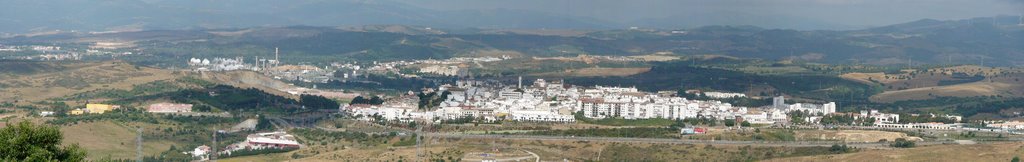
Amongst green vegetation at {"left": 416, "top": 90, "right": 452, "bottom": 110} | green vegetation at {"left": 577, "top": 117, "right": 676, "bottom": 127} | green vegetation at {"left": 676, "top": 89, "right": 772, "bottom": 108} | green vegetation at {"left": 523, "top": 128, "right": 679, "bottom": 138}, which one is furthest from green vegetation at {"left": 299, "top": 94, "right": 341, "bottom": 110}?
green vegetation at {"left": 676, "top": 89, "right": 772, "bottom": 108}

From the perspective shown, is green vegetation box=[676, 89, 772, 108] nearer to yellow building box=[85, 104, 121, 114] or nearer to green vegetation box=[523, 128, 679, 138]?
green vegetation box=[523, 128, 679, 138]

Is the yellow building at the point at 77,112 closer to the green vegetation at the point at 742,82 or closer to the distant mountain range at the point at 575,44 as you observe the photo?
the green vegetation at the point at 742,82

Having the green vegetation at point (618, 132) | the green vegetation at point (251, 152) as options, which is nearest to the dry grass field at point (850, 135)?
the green vegetation at point (618, 132)

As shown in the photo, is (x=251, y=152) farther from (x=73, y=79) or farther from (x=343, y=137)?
(x=73, y=79)

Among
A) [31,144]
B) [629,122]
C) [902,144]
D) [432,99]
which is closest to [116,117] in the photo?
[432,99]

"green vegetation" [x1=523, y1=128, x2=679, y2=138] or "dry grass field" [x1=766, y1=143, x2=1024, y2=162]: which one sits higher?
"green vegetation" [x1=523, y1=128, x2=679, y2=138]

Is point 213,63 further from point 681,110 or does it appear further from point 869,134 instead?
point 869,134
